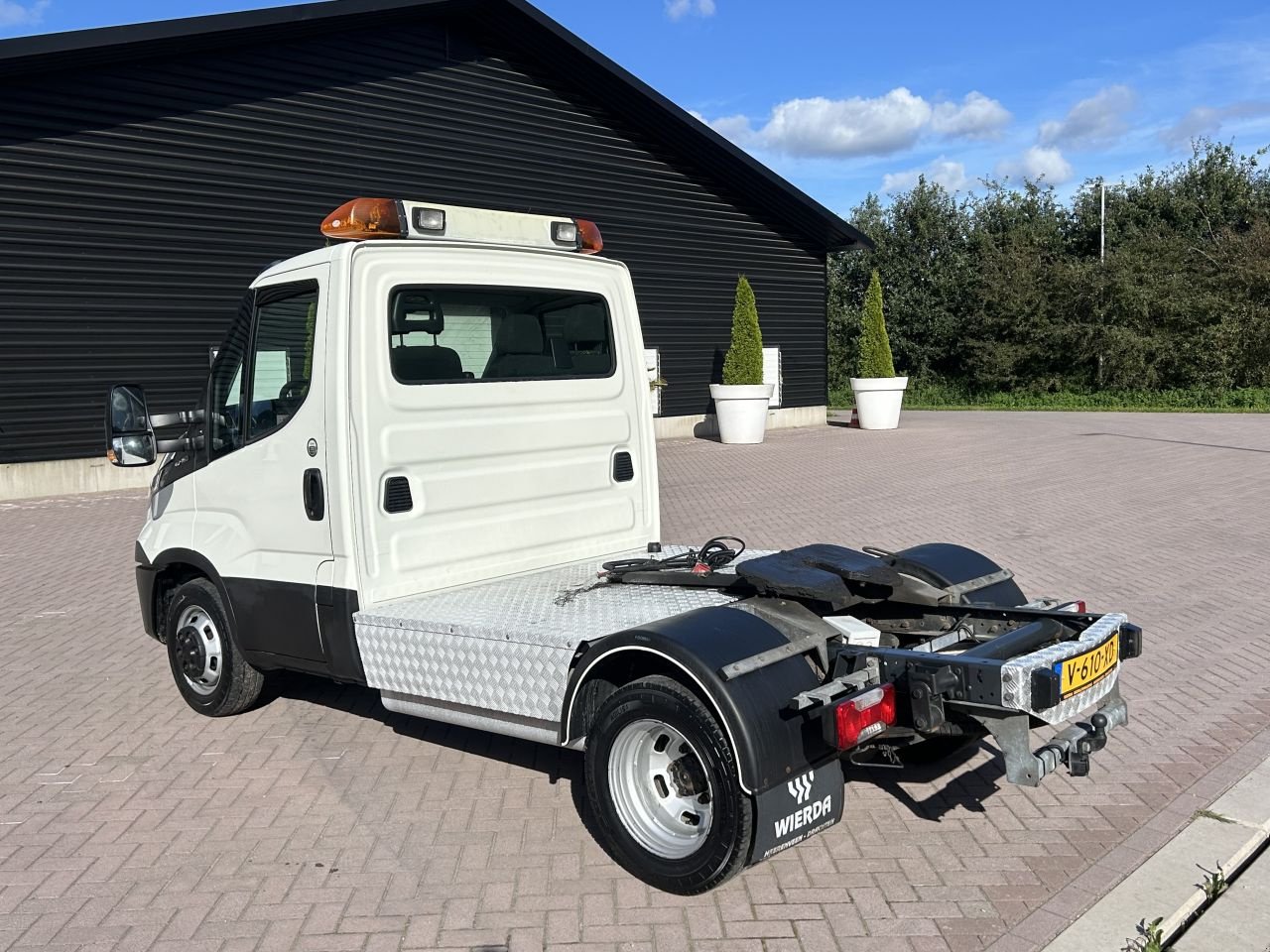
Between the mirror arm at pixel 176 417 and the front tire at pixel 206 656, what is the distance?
816 mm

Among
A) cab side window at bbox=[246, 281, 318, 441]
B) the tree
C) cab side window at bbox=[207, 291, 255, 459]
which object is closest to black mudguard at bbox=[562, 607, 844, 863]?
cab side window at bbox=[246, 281, 318, 441]

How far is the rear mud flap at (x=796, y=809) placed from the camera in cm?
325

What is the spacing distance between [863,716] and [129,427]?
3573 millimetres

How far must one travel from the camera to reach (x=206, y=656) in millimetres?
5395

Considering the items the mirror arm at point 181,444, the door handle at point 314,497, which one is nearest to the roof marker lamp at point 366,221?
the door handle at point 314,497

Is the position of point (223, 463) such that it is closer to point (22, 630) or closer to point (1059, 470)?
point (22, 630)

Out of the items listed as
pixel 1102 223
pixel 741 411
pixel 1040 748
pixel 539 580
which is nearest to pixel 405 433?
pixel 539 580

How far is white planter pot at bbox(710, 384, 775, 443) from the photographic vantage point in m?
20.7

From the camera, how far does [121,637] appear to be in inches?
285

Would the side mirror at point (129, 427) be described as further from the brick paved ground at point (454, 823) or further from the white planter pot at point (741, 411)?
the white planter pot at point (741, 411)

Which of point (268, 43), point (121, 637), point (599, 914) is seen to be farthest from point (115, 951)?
point (268, 43)

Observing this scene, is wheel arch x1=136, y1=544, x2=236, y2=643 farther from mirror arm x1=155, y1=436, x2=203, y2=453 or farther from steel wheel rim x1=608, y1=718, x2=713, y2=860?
steel wheel rim x1=608, y1=718, x2=713, y2=860

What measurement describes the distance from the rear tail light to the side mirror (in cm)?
338

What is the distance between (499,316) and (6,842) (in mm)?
2968
